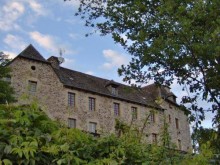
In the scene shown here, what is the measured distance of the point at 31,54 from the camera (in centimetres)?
3234

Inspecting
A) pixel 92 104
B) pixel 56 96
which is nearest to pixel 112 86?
A: pixel 92 104

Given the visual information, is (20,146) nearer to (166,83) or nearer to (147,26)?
(147,26)

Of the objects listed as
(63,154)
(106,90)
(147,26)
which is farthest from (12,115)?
(106,90)

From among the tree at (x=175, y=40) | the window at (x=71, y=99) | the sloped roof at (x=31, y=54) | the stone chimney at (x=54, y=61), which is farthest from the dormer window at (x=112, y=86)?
the tree at (x=175, y=40)

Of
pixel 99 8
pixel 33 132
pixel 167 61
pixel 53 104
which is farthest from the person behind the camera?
pixel 53 104

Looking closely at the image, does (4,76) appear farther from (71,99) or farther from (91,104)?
(91,104)

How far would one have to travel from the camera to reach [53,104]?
31.2m

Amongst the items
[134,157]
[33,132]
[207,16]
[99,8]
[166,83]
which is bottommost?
[134,157]

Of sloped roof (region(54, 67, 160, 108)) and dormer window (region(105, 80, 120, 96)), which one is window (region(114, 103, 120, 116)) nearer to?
sloped roof (region(54, 67, 160, 108))

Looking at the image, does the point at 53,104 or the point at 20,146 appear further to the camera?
the point at 53,104

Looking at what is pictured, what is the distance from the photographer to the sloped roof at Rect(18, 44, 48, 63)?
104 ft

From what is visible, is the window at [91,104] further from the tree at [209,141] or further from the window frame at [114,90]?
the tree at [209,141]

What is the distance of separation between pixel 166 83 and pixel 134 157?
8.80 meters

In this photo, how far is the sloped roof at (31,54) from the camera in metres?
31.6
